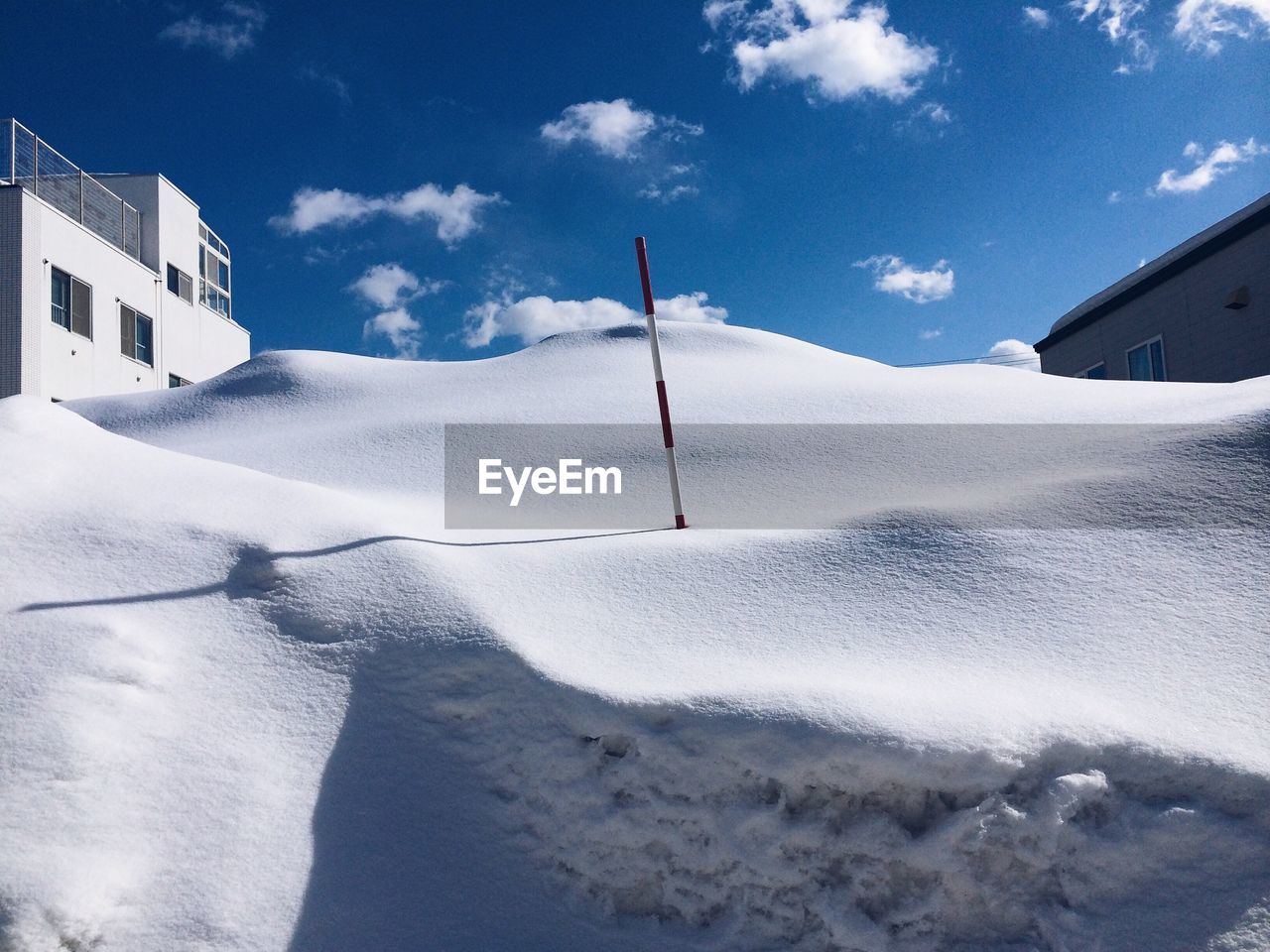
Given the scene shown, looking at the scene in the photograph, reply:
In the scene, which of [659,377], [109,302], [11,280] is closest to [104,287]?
[109,302]

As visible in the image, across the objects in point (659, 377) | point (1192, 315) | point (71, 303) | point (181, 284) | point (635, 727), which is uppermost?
point (181, 284)

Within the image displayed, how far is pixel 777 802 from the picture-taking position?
2.19 metres

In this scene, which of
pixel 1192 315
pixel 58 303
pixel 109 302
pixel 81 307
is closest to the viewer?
pixel 1192 315

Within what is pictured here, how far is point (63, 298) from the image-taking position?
56.4 feet

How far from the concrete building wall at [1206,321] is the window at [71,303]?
66.9 feet

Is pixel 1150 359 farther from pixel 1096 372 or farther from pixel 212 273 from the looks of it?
pixel 212 273

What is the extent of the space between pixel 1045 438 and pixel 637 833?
3763mm

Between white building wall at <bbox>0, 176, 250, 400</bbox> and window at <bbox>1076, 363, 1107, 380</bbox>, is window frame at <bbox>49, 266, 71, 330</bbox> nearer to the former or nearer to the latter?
white building wall at <bbox>0, 176, 250, 400</bbox>

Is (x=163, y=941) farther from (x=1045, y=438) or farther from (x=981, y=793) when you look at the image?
(x=1045, y=438)

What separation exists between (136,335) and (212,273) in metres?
6.44

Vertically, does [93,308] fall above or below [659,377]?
above

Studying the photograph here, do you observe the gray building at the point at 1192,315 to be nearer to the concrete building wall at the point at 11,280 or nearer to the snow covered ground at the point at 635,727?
the snow covered ground at the point at 635,727

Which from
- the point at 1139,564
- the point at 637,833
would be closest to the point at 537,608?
the point at 637,833

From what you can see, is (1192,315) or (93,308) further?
(93,308)
